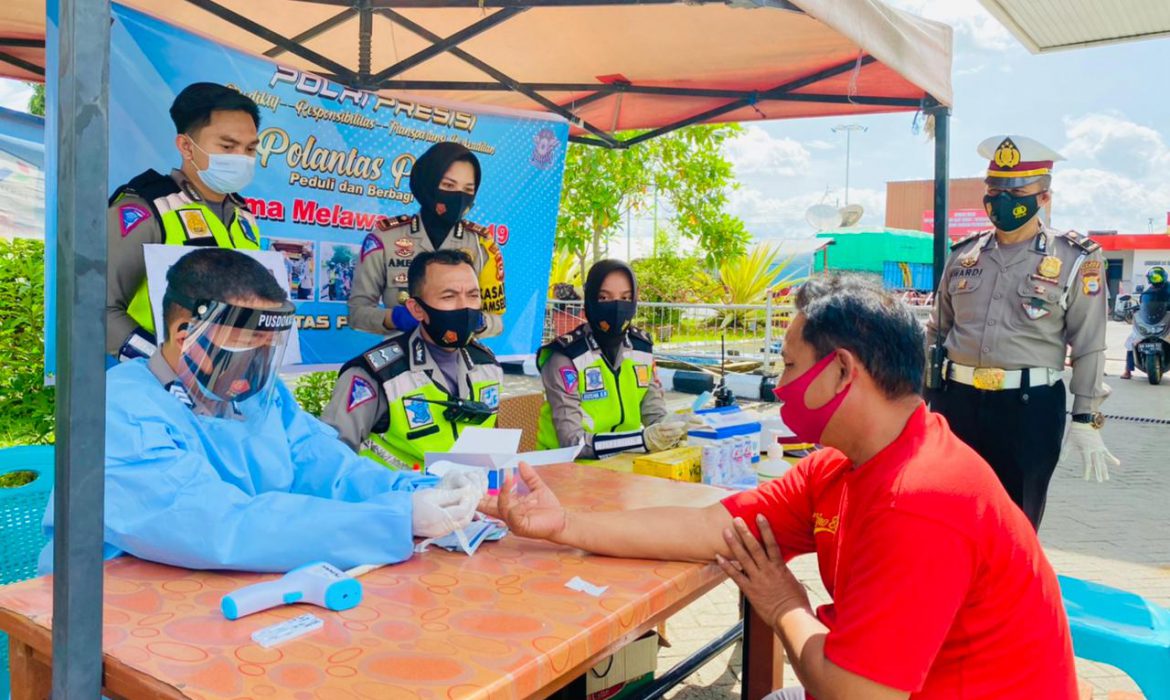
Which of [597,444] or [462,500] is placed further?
[597,444]

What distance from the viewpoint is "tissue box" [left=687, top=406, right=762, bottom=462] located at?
2.56m

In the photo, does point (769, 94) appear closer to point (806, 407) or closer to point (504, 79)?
point (504, 79)

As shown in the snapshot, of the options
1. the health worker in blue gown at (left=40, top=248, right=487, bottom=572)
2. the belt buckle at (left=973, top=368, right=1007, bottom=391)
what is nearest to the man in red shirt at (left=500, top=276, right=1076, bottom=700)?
the health worker in blue gown at (left=40, top=248, right=487, bottom=572)

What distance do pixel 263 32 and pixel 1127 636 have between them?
3822mm

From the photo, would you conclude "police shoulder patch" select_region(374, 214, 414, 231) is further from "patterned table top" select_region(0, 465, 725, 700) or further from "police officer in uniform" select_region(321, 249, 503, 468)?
"patterned table top" select_region(0, 465, 725, 700)

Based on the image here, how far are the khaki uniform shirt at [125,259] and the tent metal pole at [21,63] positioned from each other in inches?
78.4

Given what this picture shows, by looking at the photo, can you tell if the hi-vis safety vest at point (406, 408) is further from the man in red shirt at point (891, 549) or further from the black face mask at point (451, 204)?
the black face mask at point (451, 204)

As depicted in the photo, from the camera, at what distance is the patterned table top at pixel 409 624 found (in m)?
1.11

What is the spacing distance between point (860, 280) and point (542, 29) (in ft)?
9.24

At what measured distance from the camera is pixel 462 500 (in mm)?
1688

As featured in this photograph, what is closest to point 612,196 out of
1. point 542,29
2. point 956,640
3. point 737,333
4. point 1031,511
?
point 737,333

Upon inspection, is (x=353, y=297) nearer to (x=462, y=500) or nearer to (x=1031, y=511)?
(x=462, y=500)

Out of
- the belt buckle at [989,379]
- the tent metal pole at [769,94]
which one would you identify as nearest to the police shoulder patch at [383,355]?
the tent metal pole at [769,94]

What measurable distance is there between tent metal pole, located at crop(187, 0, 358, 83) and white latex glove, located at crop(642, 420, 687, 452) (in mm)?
2435
